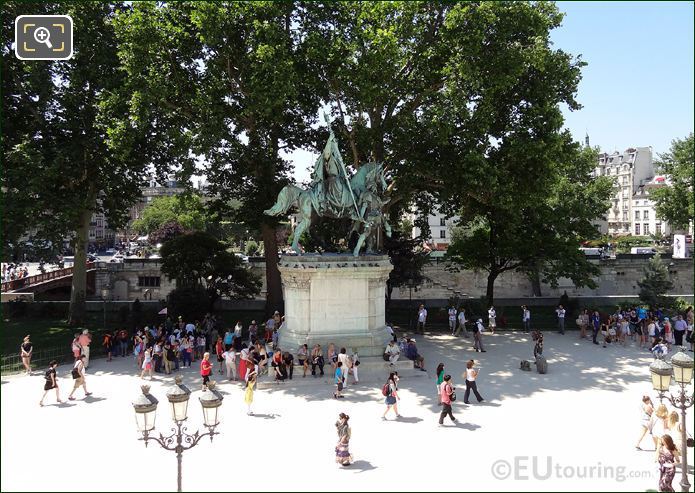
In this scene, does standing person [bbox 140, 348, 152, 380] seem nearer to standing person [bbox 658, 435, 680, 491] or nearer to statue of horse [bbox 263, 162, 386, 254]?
statue of horse [bbox 263, 162, 386, 254]

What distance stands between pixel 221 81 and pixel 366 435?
699 inches

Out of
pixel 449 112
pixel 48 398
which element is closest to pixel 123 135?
pixel 48 398

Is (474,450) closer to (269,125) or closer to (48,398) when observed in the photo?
(48,398)

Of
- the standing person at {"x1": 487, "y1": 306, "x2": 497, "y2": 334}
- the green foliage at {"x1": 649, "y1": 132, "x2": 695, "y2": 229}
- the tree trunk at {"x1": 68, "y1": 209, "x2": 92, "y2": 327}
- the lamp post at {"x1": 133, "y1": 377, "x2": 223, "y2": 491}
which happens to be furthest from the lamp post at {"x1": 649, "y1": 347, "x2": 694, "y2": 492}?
the green foliage at {"x1": 649, "y1": 132, "x2": 695, "y2": 229}

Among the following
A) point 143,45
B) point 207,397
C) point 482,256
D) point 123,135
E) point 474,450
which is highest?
point 143,45

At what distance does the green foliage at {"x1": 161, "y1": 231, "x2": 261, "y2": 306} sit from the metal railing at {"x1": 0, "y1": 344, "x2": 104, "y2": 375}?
28.1ft

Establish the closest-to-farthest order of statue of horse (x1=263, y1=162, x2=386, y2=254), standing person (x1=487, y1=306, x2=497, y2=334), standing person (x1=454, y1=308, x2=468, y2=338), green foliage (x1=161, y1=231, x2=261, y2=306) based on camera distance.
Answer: statue of horse (x1=263, y1=162, x2=386, y2=254), standing person (x1=454, y1=308, x2=468, y2=338), standing person (x1=487, y1=306, x2=497, y2=334), green foliage (x1=161, y1=231, x2=261, y2=306)

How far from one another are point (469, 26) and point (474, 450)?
18239 millimetres

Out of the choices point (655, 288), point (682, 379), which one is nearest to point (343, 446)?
point (682, 379)

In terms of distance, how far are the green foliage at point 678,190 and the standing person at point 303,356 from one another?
37.3 metres

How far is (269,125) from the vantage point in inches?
1040

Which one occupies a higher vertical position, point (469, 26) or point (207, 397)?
point (469, 26)

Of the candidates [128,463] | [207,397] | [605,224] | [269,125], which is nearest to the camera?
[207,397]

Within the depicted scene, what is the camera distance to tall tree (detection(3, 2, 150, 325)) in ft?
73.9
